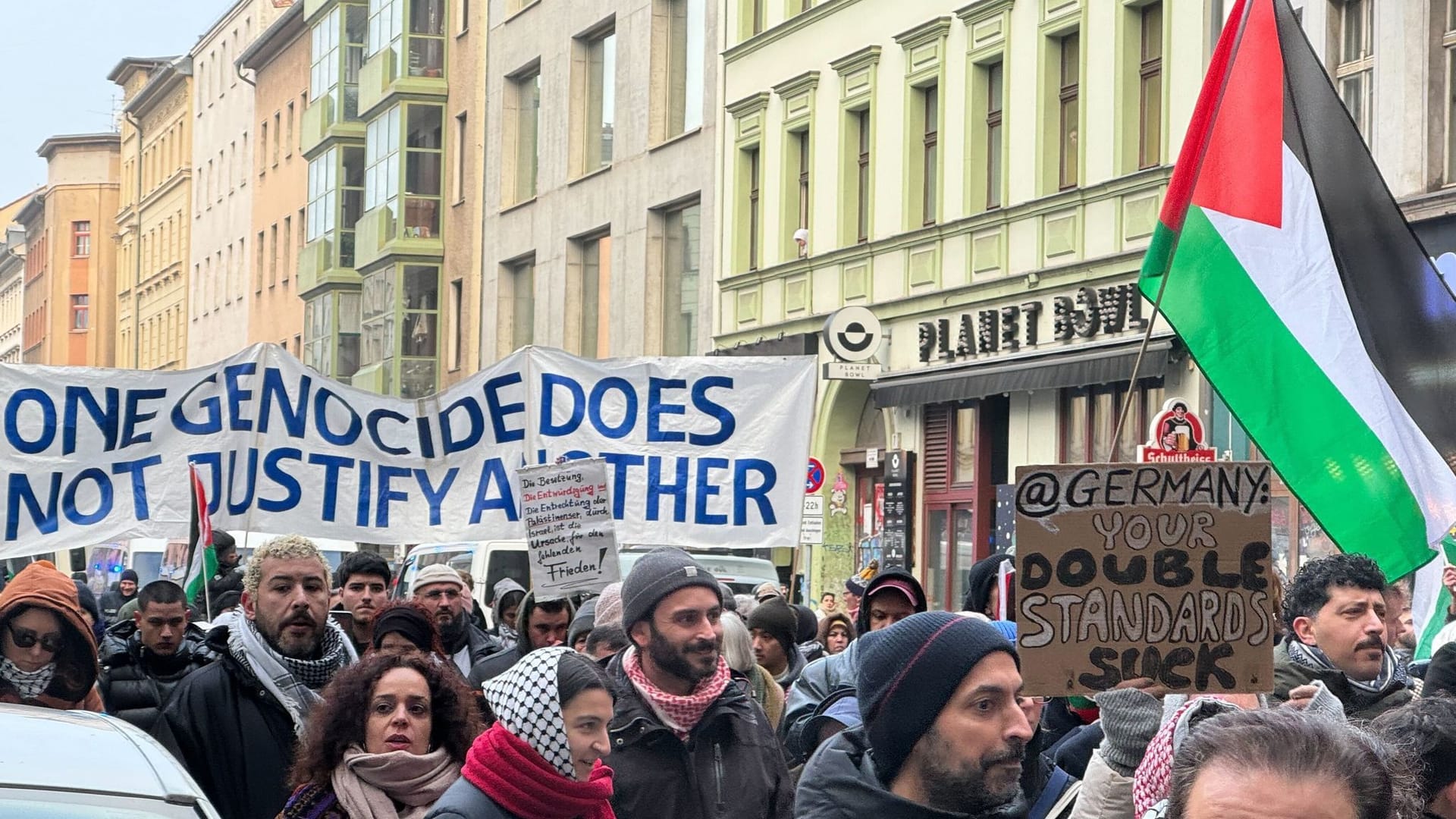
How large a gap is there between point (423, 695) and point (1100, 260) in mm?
18858

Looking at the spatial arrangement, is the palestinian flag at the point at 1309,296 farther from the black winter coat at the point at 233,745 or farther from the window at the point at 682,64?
the window at the point at 682,64

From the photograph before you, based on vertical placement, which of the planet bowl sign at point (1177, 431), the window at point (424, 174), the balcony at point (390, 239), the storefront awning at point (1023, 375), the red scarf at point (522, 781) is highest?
the window at point (424, 174)

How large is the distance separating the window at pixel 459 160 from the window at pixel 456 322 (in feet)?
5.85

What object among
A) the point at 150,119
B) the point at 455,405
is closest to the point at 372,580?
the point at 455,405

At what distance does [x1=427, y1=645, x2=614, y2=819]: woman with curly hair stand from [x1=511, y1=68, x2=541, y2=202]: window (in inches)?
1481

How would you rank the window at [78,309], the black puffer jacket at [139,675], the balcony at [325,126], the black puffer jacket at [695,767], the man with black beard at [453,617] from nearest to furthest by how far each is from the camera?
the black puffer jacket at [695,767]
the black puffer jacket at [139,675]
the man with black beard at [453,617]
the balcony at [325,126]
the window at [78,309]

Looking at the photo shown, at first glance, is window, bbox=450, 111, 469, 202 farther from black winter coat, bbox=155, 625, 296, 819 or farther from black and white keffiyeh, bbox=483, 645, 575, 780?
black and white keffiyeh, bbox=483, 645, 575, 780

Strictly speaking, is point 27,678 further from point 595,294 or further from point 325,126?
point 325,126

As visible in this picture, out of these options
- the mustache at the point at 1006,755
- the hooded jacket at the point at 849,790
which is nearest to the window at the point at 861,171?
the hooded jacket at the point at 849,790

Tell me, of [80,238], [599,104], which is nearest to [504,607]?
[599,104]

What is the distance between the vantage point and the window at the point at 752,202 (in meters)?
33.4

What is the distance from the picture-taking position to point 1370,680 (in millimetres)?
6316

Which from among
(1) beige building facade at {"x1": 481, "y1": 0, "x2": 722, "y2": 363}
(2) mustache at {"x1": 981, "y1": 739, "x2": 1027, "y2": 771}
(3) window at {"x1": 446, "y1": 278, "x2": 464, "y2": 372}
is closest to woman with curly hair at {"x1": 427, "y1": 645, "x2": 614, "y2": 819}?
(2) mustache at {"x1": 981, "y1": 739, "x2": 1027, "y2": 771}

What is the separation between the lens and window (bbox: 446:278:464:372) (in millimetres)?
47438
